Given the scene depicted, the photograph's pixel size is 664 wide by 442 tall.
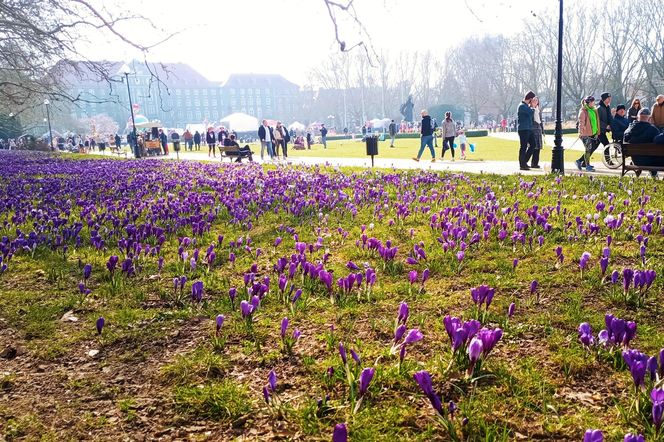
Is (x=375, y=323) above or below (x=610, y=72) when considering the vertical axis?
below

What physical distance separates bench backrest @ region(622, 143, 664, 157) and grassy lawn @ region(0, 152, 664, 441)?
4.07 metres

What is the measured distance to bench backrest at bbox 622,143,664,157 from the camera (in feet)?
28.8

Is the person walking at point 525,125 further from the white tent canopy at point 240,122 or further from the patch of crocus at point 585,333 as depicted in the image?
the white tent canopy at point 240,122

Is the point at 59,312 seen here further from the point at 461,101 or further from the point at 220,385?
the point at 461,101

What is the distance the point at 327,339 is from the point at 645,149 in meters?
8.65

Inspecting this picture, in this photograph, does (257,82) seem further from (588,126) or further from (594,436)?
(594,436)

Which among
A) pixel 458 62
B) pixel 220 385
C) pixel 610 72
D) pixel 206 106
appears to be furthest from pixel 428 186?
pixel 206 106

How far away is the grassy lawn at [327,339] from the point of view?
2172 mm

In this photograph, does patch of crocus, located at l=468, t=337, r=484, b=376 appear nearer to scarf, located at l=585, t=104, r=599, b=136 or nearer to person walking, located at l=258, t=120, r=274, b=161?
scarf, located at l=585, t=104, r=599, b=136

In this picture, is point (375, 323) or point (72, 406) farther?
point (375, 323)

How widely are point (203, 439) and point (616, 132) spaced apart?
12857 mm

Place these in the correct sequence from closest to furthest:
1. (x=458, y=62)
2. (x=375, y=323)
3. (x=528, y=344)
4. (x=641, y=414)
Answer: (x=641, y=414) → (x=528, y=344) → (x=375, y=323) → (x=458, y=62)

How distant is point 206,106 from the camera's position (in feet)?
465

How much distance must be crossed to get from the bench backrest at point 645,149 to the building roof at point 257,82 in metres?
141
